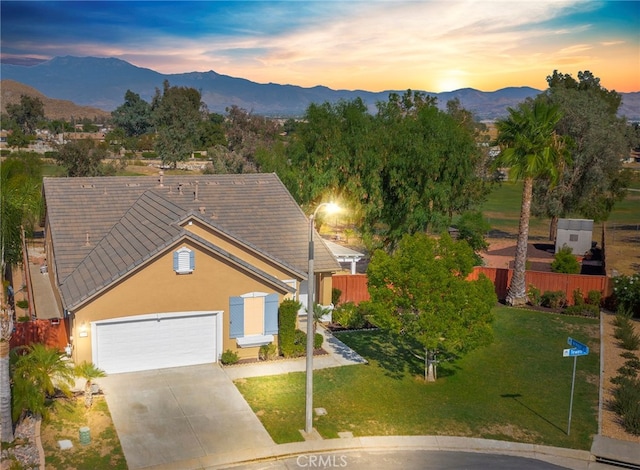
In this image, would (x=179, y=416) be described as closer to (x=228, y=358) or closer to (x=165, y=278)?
(x=228, y=358)

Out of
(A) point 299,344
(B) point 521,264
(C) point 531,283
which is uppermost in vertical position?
(B) point 521,264

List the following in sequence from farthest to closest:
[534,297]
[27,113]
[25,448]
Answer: [27,113]
[534,297]
[25,448]

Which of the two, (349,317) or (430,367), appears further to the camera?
(349,317)

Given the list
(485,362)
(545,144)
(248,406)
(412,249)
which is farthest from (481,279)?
(545,144)

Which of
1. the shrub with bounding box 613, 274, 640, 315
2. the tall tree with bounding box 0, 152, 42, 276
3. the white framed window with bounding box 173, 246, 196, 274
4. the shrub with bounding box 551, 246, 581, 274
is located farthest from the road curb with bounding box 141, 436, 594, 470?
the shrub with bounding box 551, 246, 581, 274

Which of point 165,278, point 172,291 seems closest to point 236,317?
point 172,291

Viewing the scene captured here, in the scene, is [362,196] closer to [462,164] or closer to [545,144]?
[462,164]
